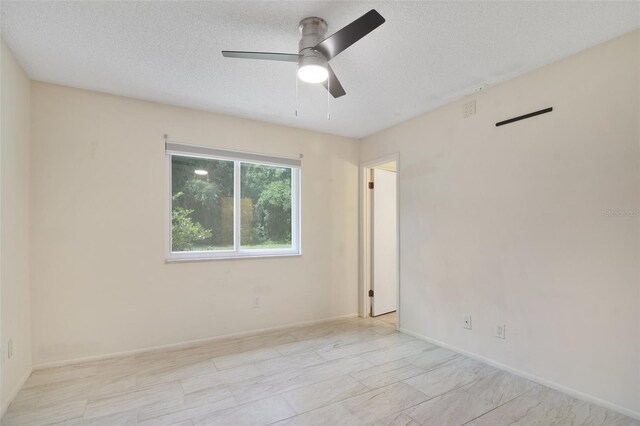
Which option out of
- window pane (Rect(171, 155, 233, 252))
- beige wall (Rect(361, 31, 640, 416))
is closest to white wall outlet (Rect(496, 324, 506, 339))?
beige wall (Rect(361, 31, 640, 416))

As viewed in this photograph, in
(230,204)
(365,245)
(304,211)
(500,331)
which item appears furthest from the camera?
(365,245)

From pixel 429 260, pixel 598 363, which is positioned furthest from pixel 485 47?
pixel 598 363

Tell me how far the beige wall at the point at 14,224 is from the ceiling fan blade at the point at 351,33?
2.16 metres

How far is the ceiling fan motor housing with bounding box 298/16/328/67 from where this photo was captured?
1903 mm

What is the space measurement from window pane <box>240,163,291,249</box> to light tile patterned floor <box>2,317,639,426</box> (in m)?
1.25

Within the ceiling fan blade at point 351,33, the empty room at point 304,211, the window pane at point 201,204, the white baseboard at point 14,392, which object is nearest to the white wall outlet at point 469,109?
the empty room at point 304,211

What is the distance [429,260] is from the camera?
343cm

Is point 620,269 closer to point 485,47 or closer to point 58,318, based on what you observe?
point 485,47

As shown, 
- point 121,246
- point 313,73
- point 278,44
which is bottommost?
point 121,246

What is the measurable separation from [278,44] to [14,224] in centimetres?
230

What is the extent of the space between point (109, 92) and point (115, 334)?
224 centimetres

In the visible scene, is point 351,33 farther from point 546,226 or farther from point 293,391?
point 293,391

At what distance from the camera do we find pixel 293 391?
2.41 m

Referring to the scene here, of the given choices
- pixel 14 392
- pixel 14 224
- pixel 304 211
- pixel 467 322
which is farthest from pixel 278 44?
pixel 14 392
